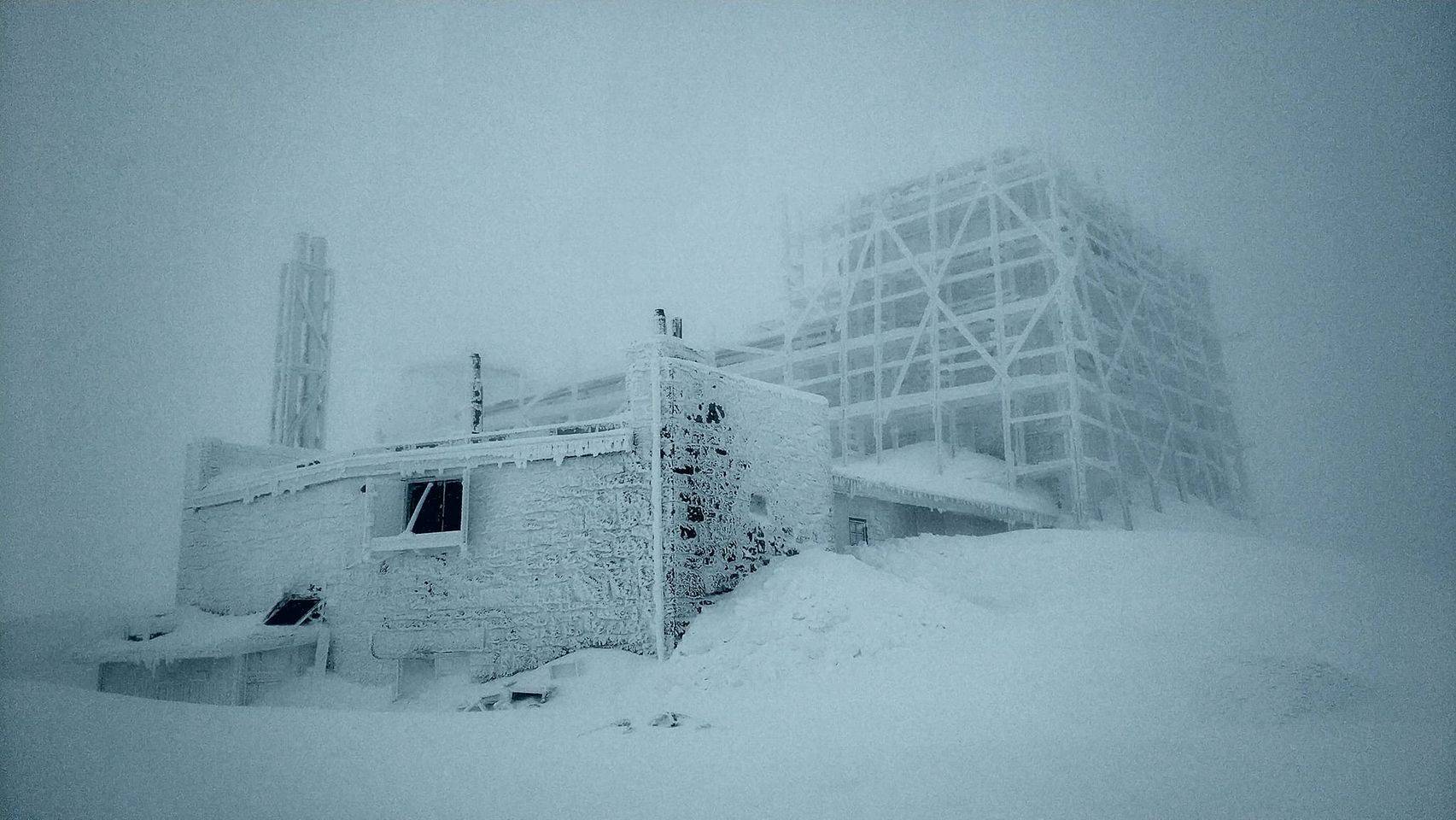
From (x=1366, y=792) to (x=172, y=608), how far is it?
20.8 m

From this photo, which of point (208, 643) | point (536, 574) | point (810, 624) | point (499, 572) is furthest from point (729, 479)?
point (208, 643)

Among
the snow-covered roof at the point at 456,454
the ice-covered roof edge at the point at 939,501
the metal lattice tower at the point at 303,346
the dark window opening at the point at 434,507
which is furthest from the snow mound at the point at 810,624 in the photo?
the metal lattice tower at the point at 303,346

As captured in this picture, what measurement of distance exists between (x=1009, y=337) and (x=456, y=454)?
705 inches

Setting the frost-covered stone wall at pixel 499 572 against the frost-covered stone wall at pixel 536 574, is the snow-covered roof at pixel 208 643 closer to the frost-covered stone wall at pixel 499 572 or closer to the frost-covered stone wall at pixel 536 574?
the frost-covered stone wall at pixel 499 572

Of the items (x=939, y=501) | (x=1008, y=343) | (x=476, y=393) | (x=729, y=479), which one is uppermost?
(x=1008, y=343)

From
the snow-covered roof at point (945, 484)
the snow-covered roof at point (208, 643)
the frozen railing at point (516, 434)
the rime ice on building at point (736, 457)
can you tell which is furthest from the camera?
the snow-covered roof at point (945, 484)

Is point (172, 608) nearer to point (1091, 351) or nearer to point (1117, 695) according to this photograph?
point (1117, 695)

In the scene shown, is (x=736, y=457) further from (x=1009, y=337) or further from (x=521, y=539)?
(x=1009, y=337)

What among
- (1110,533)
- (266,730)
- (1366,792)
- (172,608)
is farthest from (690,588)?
(172,608)

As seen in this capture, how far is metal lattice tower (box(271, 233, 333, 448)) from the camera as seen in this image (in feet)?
73.8

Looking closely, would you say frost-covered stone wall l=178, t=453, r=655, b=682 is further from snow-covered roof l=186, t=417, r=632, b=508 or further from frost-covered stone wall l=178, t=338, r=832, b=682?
snow-covered roof l=186, t=417, r=632, b=508

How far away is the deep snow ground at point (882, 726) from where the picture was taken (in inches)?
254

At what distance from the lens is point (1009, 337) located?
998 inches

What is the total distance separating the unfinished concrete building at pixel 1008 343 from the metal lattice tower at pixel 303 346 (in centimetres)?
1050
